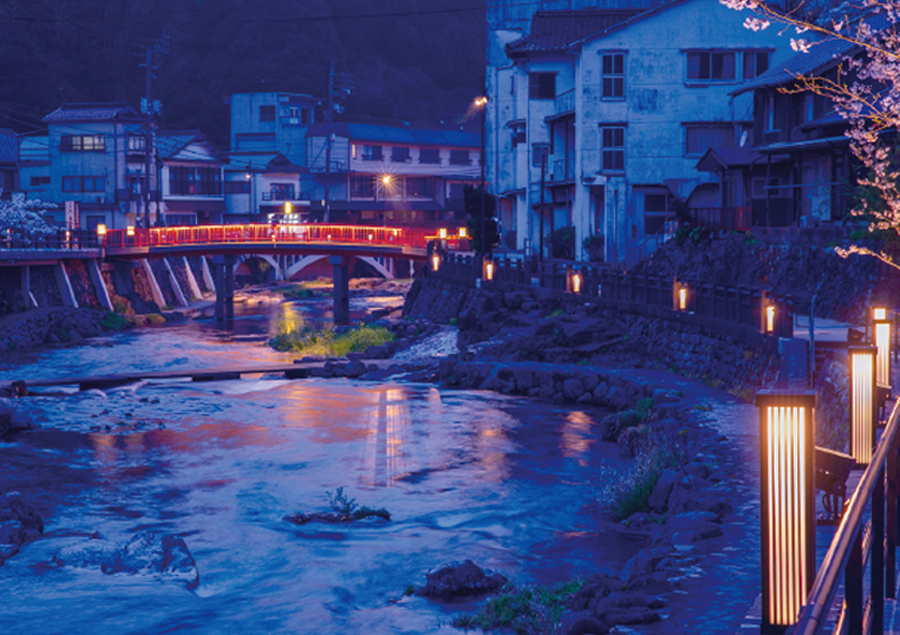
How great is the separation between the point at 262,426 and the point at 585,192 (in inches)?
840

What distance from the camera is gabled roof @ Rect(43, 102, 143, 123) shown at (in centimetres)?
6362

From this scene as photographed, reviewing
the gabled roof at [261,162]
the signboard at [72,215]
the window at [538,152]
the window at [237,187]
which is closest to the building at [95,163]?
Answer: the signboard at [72,215]

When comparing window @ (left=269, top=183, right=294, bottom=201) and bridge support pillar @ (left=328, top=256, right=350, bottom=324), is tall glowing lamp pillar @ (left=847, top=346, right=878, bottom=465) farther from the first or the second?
window @ (left=269, top=183, right=294, bottom=201)

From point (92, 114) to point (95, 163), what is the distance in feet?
10.6

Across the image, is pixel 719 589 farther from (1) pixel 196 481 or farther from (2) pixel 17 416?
(2) pixel 17 416

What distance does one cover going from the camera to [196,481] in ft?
63.4

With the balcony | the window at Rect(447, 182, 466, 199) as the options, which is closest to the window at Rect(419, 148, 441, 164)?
the window at Rect(447, 182, 466, 199)

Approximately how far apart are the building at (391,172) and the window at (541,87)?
94.5ft

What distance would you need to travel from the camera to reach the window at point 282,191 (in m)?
76.4

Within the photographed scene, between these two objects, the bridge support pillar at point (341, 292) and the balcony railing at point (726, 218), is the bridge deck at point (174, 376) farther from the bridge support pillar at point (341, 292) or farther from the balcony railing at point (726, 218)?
the bridge support pillar at point (341, 292)

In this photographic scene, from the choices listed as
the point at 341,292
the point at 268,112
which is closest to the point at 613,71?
the point at 341,292

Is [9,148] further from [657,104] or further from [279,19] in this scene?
[657,104]

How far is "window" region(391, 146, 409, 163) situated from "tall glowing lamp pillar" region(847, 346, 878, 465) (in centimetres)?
7225

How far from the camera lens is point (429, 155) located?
8175cm
